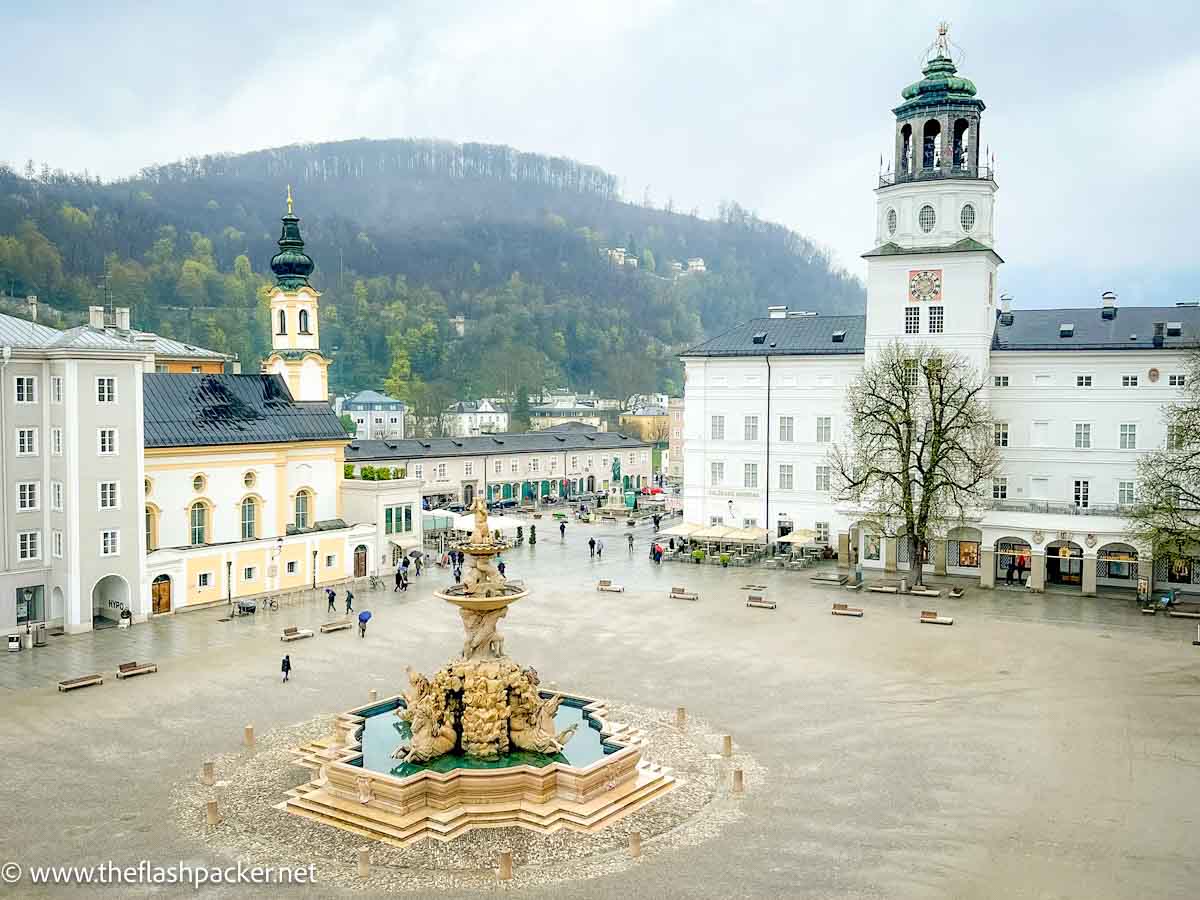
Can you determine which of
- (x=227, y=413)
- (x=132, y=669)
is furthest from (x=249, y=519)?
(x=132, y=669)

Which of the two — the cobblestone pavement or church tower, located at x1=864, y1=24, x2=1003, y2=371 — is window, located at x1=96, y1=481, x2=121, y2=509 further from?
church tower, located at x1=864, y1=24, x2=1003, y2=371

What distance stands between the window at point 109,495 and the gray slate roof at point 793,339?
25.5 m

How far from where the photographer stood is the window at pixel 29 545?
101ft

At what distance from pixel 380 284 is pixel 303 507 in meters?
98.3

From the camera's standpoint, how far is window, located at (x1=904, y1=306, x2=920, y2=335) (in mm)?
41812

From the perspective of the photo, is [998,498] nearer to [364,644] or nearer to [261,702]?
[364,644]

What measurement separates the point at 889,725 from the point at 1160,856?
269 inches

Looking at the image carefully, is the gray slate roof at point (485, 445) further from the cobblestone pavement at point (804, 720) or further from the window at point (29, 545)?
the window at point (29, 545)

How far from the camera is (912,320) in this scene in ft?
138

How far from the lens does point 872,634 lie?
100ft

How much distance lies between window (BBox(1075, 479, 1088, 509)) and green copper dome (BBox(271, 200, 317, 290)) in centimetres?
3291

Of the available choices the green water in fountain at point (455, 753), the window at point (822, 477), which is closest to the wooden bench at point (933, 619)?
the window at point (822, 477)

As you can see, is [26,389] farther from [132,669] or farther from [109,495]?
[132,669]

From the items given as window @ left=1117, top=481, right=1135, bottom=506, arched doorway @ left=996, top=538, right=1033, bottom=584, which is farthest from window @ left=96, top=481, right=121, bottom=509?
window @ left=1117, top=481, right=1135, bottom=506
